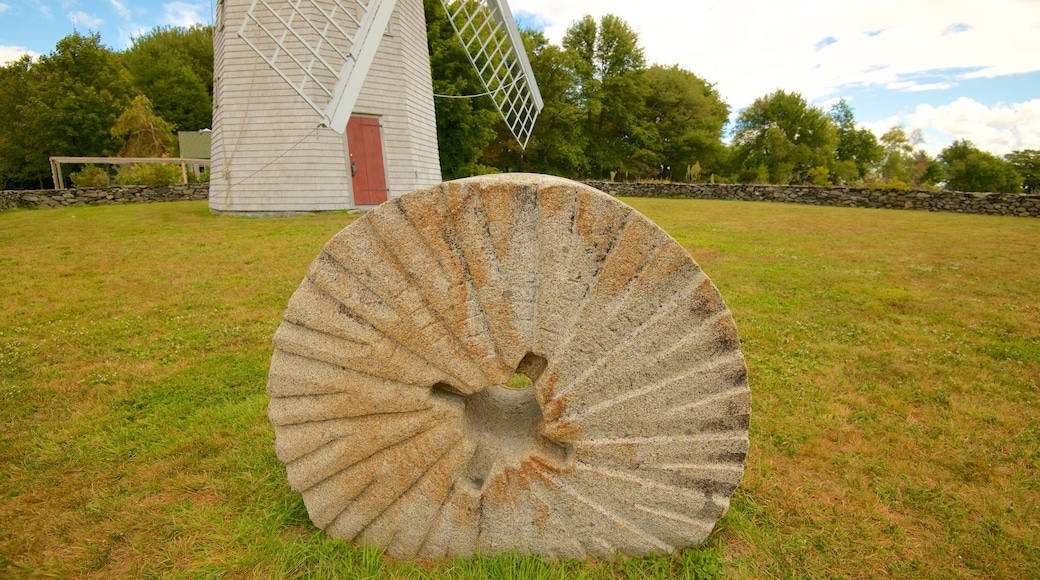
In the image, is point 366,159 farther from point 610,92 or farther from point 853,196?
point 610,92

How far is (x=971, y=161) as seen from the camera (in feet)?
135

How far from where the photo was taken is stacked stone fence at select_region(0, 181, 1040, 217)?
17125mm

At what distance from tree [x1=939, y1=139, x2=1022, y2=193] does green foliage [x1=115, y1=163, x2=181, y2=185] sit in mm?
49099

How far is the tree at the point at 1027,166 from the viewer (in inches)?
1440

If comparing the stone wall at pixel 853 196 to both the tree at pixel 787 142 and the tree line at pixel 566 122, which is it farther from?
the tree at pixel 787 142

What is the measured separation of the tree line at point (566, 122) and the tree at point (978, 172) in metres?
0.11

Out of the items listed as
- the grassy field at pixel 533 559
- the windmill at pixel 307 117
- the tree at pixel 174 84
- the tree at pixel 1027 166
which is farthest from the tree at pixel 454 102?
the tree at pixel 1027 166

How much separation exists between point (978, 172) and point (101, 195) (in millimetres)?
57196

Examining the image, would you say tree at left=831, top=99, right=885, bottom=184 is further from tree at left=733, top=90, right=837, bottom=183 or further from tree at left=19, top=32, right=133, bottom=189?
tree at left=19, top=32, right=133, bottom=189

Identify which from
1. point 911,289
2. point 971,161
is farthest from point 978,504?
point 971,161

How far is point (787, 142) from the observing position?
43.2 meters

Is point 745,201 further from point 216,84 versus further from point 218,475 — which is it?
point 218,475

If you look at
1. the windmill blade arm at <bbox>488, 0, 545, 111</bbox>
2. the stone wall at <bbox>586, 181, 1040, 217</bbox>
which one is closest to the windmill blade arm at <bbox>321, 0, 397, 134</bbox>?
the windmill blade arm at <bbox>488, 0, 545, 111</bbox>

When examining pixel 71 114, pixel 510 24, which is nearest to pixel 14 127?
pixel 71 114
